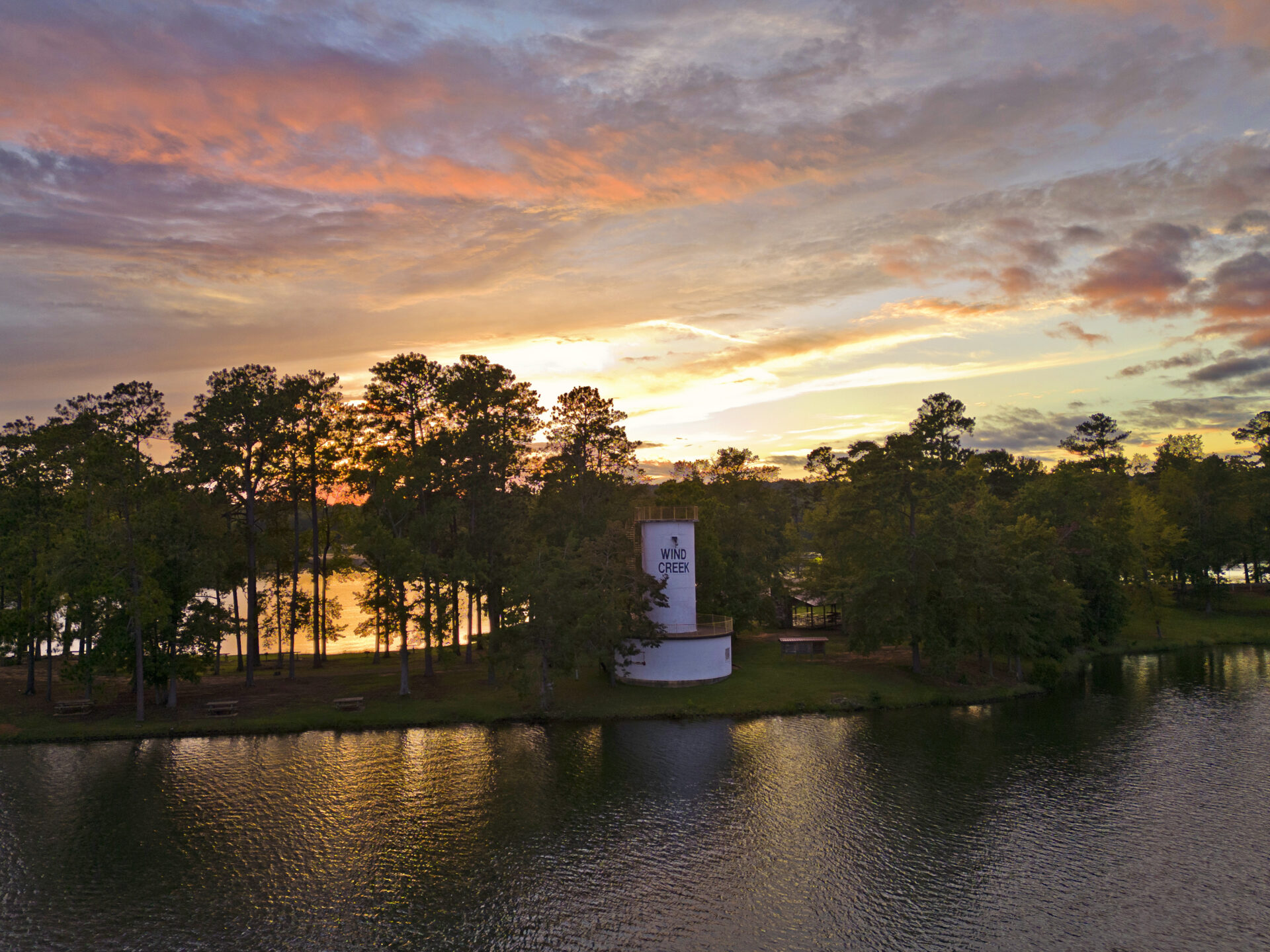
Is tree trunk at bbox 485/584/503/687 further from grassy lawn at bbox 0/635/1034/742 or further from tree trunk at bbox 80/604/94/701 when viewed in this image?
tree trunk at bbox 80/604/94/701

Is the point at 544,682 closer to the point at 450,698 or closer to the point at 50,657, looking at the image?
the point at 450,698

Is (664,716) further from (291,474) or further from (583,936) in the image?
(291,474)

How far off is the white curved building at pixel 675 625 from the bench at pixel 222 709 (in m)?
23.9

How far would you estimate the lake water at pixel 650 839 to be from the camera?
23984 millimetres

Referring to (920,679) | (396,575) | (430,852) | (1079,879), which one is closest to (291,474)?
(396,575)

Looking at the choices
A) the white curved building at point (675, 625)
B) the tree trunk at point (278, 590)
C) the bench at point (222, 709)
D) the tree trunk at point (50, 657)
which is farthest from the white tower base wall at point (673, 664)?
the tree trunk at point (50, 657)

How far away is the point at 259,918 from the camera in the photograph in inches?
971

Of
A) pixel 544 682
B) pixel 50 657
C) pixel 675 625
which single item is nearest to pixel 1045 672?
pixel 675 625

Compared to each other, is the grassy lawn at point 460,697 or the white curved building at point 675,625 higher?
the white curved building at point 675,625

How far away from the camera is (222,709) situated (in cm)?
4797

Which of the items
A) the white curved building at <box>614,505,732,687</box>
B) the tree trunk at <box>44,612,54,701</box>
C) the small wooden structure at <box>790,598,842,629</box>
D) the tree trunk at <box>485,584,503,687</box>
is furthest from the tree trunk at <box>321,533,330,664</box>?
the small wooden structure at <box>790,598,842,629</box>

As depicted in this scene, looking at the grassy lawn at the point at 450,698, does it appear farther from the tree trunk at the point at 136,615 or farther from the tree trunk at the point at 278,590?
the tree trunk at the point at 278,590

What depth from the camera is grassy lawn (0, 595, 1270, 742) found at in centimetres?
4647

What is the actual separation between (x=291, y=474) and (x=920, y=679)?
156 ft
